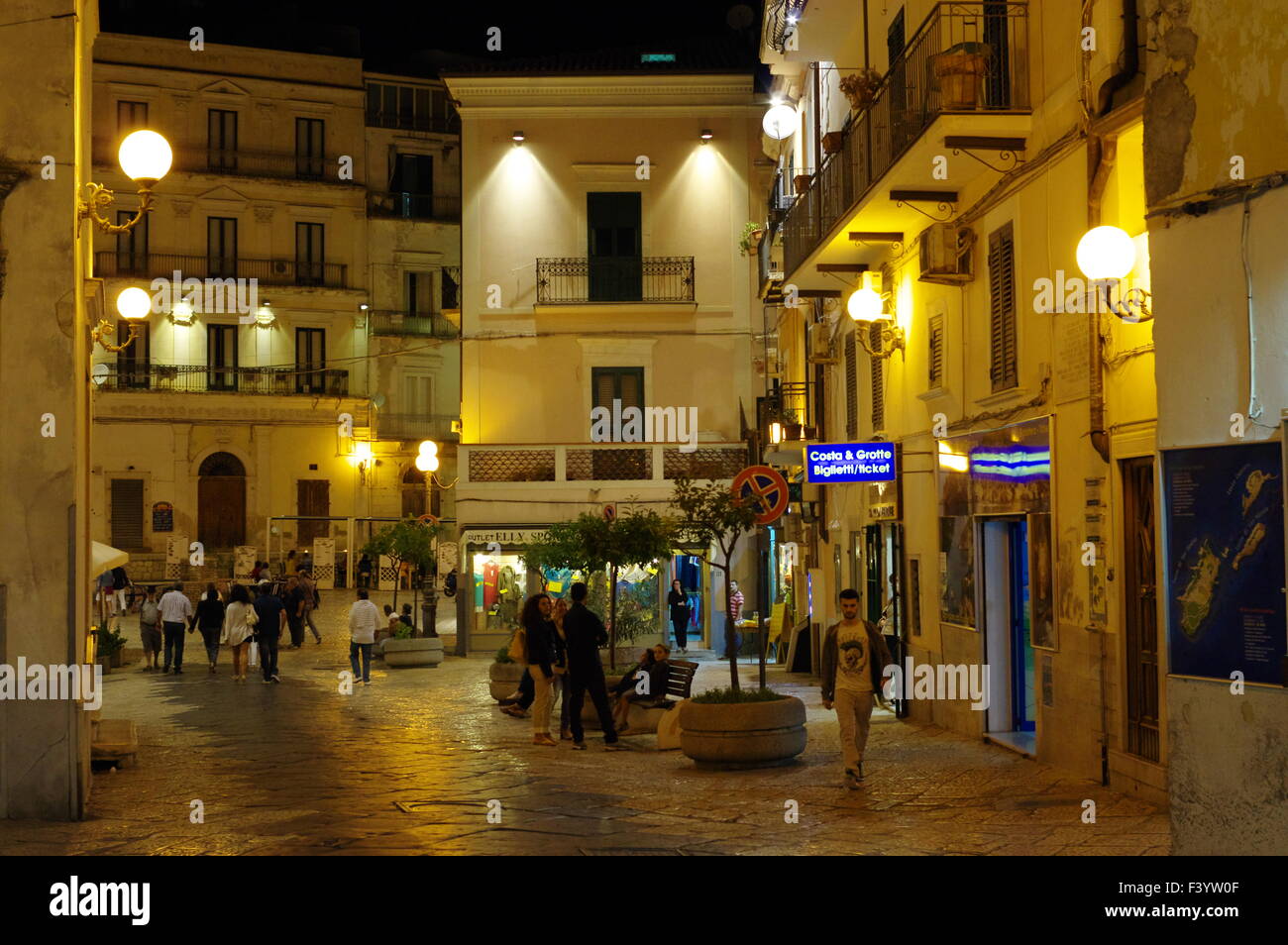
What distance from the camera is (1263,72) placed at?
7785 millimetres

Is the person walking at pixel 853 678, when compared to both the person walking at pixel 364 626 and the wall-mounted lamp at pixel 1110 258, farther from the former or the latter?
the person walking at pixel 364 626

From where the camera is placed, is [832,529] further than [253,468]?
No

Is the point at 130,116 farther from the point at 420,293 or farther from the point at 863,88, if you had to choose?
the point at 863,88

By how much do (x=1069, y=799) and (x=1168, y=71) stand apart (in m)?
5.62

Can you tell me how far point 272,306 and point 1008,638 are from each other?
41.7 metres

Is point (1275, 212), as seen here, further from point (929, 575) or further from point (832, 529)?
point (832, 529)

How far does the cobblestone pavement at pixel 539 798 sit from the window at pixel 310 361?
34799mm

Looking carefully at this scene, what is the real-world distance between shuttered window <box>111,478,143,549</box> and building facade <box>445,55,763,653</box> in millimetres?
22805

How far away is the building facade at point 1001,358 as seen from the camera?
11.5m

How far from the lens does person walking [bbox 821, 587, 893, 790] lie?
12125 mm

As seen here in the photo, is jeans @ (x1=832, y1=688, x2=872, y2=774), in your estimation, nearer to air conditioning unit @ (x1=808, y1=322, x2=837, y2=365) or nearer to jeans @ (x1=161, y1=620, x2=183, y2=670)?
air conditioning unit @ (x1=808, y1=322, x2=837, y2=365)

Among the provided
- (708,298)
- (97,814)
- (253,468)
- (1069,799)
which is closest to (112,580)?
(253,468)

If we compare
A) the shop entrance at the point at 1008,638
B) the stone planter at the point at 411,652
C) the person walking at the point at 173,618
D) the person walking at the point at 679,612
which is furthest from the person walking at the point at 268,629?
the shop entrance at the point at 1008,638

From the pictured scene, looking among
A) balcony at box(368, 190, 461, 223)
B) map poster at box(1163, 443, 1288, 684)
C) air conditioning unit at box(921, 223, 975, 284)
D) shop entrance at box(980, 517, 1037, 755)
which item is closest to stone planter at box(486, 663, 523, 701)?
shop entrance at box(980, 517, 1037, 755)
